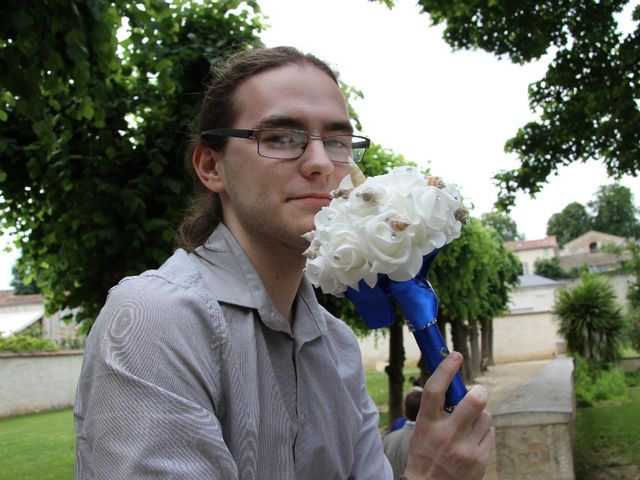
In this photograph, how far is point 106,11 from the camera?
A: 416 cm

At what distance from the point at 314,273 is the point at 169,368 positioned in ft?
1.17

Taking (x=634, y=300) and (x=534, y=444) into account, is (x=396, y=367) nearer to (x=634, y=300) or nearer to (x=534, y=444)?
(x=534, y=444)

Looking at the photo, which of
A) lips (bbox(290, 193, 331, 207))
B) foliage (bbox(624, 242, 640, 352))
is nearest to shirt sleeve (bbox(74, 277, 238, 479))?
lips (bbox(290, 193, 331, 207))

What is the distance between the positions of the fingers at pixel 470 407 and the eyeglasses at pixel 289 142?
75cm

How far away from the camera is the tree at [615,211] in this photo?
305ft

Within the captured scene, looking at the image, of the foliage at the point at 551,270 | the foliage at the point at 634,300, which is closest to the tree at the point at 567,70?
the foliage at the point at 634,300

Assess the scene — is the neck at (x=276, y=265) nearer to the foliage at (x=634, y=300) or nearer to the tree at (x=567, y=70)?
the tree at (x=567, y=70)

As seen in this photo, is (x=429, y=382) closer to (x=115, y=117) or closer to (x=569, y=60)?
(x=115, y=117)

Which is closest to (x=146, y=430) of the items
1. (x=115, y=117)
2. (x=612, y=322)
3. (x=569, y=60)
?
(x=115, y=117)

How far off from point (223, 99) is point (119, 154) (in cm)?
439

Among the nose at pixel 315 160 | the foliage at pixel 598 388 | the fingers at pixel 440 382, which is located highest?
the nose at pixel 315 160

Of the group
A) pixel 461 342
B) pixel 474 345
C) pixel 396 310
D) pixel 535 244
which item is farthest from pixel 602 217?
pixel 396 310

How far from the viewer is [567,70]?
31.4 ft

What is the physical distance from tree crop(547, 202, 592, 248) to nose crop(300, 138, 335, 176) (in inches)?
4093
